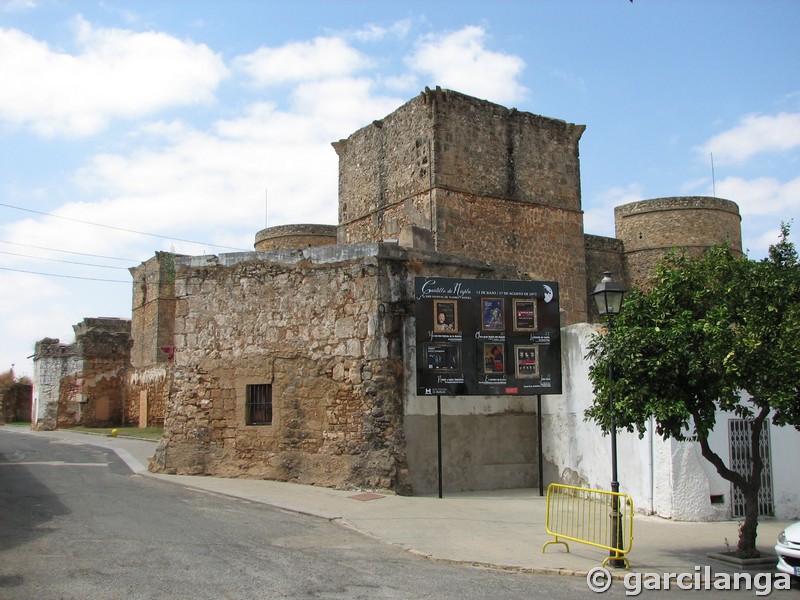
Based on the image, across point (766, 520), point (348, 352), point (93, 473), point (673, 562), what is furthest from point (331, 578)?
point (93, 473)

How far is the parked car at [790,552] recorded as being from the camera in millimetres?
7828

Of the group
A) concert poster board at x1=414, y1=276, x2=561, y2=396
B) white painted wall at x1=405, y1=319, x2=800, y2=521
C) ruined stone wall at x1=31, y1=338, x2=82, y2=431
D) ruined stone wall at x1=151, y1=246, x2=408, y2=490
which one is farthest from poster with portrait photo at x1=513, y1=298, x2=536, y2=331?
ruined stone wall at x1=31, y1=338, x2=82, y2=431

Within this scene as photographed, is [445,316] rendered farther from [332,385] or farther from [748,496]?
[748,496]

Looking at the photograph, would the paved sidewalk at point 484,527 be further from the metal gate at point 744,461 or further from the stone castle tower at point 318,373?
the stone castle tower at point 318,373

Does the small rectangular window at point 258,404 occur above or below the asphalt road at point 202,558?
above

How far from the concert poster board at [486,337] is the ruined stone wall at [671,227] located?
2275 centimetres

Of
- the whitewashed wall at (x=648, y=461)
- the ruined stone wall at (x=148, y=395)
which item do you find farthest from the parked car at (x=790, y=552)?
the ruined stone wall at (x=148, y=395)

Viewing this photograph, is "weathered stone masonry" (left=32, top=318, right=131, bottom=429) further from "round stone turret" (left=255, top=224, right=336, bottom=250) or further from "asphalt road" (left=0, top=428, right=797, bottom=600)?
"asphalt road" (left=0, top=428, right=797, bottom=600)

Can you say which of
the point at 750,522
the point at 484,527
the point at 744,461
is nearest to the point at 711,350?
the point at 750,522

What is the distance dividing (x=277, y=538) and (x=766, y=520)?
760 cm

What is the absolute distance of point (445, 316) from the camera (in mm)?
13156

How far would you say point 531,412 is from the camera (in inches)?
576

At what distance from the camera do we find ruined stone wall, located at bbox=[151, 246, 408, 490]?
13.2 metres

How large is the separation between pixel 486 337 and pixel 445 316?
85 cm
